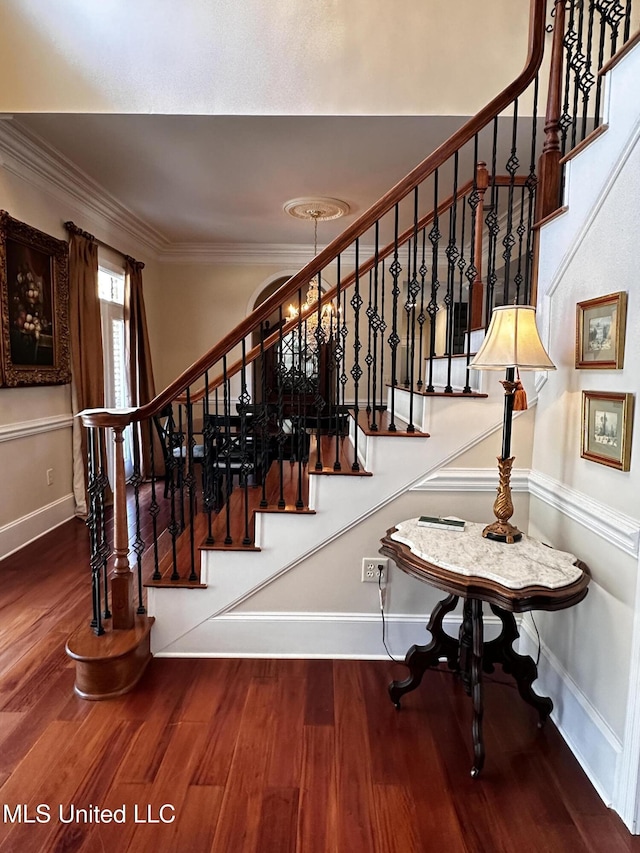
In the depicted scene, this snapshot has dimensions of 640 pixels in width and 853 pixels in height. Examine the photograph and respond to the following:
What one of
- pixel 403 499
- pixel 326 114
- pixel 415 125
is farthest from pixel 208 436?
pixel 415 125

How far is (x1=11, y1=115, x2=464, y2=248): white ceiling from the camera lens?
2924 millimetres

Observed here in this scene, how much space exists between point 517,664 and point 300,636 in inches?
38.3

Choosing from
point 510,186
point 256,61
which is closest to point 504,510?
point 510,186

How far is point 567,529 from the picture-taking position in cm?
177

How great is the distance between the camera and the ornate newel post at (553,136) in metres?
1.87

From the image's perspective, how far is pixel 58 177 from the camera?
142 inches

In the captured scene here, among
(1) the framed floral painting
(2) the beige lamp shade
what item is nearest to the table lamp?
(2) the beige lamp shade

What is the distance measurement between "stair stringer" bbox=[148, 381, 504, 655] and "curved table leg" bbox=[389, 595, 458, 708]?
0.52m

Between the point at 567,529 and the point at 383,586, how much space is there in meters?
0.85

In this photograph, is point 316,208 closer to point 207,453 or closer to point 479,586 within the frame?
point 207,453

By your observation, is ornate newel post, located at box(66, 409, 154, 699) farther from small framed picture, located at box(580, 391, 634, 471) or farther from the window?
the window

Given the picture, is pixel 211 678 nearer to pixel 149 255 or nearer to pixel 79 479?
pixel 79 479

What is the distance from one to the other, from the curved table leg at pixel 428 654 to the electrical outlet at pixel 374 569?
1.00 ft

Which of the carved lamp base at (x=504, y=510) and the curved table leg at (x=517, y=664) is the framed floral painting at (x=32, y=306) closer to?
the carved lamp base at (x=504, y=510)
